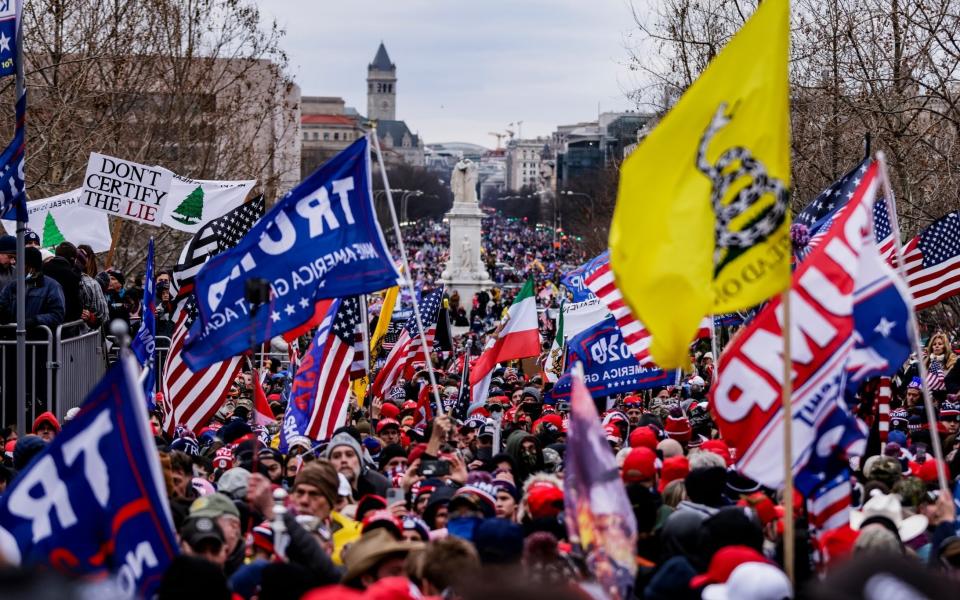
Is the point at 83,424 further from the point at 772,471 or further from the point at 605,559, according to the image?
the point at 772,471

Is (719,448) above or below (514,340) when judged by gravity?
below

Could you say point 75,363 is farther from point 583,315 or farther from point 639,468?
point 639,468

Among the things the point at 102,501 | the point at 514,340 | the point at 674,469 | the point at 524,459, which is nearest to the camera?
the point at 102,501

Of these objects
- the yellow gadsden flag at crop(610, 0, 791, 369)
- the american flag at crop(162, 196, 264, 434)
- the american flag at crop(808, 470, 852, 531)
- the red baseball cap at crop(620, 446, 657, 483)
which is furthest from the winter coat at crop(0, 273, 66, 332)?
the american flag at crop(808, 470, 852, 531)

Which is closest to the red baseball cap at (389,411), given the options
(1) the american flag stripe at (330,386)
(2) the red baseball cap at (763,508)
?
(1) the american flag stripe at (330,386)

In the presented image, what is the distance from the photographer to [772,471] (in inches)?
281

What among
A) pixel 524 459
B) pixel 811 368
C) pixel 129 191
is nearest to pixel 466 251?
pixel 129 191

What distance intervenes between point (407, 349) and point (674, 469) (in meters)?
8.75

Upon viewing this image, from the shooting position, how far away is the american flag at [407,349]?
1689 cm

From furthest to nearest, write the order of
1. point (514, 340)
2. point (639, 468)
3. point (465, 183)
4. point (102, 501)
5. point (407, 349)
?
1. point (465, 183)
2. point (407, 349)
3. point (514, 340)
4. point (639, 468)
5. point (102, 501)

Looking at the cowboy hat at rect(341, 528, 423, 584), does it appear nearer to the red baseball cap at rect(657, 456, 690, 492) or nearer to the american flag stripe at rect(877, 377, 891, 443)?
the red baseball cap at rect(657, 456, 690, 492)

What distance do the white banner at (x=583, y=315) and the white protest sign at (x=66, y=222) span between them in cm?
528

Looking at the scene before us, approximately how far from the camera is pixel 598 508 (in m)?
6.51

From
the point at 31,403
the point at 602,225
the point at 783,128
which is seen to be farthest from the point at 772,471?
the point at 602,225
